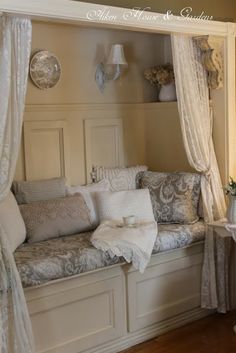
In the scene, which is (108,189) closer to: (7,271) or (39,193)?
(39,193)

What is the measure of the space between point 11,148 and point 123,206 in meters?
1.17

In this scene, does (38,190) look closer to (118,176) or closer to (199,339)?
(118,176)

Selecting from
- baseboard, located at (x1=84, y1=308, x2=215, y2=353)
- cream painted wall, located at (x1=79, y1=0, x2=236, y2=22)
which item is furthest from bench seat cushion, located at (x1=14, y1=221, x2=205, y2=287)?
cream painted wall, located at (x1=79, y1=0, x2=236, y2=22)

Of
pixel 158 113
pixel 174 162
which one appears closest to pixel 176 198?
pixel 174 162

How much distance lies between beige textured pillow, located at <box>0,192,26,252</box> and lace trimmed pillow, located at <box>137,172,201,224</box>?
1.10 meters

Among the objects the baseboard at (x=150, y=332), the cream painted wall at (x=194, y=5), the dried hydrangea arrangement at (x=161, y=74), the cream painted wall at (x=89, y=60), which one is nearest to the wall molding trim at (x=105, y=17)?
the cream painted wall at (x=194, y=5)

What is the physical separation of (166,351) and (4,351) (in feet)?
3.58

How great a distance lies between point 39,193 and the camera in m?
3.71

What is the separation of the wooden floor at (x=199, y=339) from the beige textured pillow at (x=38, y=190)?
118 cm

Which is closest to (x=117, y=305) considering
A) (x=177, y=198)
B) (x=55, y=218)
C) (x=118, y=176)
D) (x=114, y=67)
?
(x=55, y=218)

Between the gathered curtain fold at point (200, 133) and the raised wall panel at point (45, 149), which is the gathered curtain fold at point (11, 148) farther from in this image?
the gathered curtain fold at point (200, 133)

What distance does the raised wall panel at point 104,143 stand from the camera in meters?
4.20

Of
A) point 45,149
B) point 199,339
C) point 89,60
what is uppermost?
point 89,60

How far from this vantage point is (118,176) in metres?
4.23
